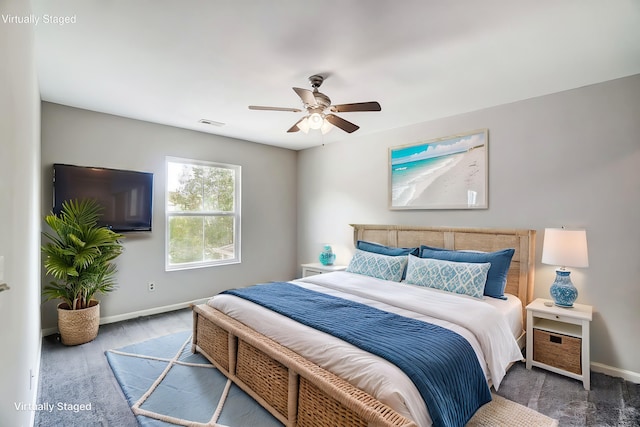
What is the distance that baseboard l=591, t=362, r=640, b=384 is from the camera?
2.54 meters

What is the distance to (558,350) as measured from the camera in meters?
2.60

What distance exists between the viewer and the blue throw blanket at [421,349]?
1588mm

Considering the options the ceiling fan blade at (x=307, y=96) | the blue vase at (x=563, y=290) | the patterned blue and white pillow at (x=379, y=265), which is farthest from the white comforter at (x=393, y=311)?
the ceiling fan blade at (x=307, y=96)

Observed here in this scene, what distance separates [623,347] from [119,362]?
4319 millimetres

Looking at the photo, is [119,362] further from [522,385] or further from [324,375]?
[522,385]

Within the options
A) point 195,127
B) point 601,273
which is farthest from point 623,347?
Answer: point 195,127

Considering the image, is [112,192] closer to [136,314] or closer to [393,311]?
[136,314]

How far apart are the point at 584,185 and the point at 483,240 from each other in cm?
99

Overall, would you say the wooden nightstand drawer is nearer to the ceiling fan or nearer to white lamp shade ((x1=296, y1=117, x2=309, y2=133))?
the ceiling fan

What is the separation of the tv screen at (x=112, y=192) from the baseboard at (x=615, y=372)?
15.9 feet

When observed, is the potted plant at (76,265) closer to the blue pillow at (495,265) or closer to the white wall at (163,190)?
the white wall at (163,190)

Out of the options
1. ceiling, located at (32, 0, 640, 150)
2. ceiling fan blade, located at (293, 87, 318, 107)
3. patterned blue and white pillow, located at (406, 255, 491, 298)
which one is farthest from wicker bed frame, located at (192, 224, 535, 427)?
ceiling fan blade, located at (293, 87, 318, 107)

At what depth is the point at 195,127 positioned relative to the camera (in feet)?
13.9

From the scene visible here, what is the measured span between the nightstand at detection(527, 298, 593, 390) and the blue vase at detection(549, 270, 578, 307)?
0.19 feet
